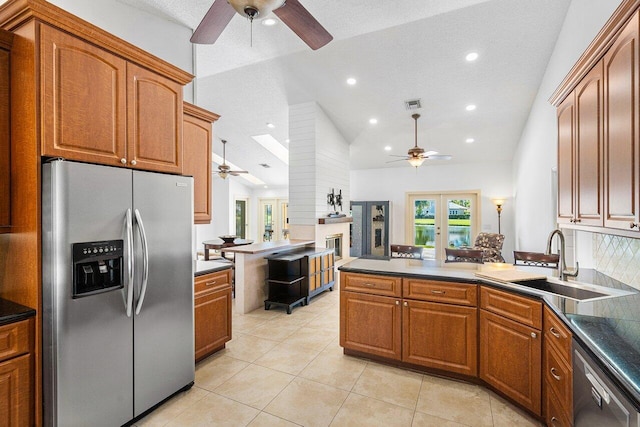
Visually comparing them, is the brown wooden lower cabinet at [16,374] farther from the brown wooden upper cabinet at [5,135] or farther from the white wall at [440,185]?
the white wall at [440,185]

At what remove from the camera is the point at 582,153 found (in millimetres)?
1944

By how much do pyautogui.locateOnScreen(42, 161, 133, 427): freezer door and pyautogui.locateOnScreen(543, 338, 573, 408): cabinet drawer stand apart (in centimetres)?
246

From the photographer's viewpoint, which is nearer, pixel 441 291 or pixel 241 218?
pixel 441 291

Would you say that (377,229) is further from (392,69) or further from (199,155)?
(199,155)

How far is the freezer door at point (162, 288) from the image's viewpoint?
2.00 meters

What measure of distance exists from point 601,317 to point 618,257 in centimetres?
114

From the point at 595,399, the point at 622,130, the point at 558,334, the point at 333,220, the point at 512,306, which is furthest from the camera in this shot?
the point at 333,220

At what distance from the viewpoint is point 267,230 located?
457 inches

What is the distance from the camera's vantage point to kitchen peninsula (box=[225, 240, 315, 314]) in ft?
13.8

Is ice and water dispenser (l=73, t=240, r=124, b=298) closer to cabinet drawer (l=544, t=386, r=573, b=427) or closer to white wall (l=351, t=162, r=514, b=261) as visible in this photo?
cabinet drawer (l=544, t=386, r=573, b=427)

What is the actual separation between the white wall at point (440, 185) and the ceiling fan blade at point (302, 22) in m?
6.92

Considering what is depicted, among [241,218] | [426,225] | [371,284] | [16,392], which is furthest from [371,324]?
[241,218]

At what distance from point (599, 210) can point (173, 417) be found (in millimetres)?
2907

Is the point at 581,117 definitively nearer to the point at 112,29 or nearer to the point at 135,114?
the point at 135,114
